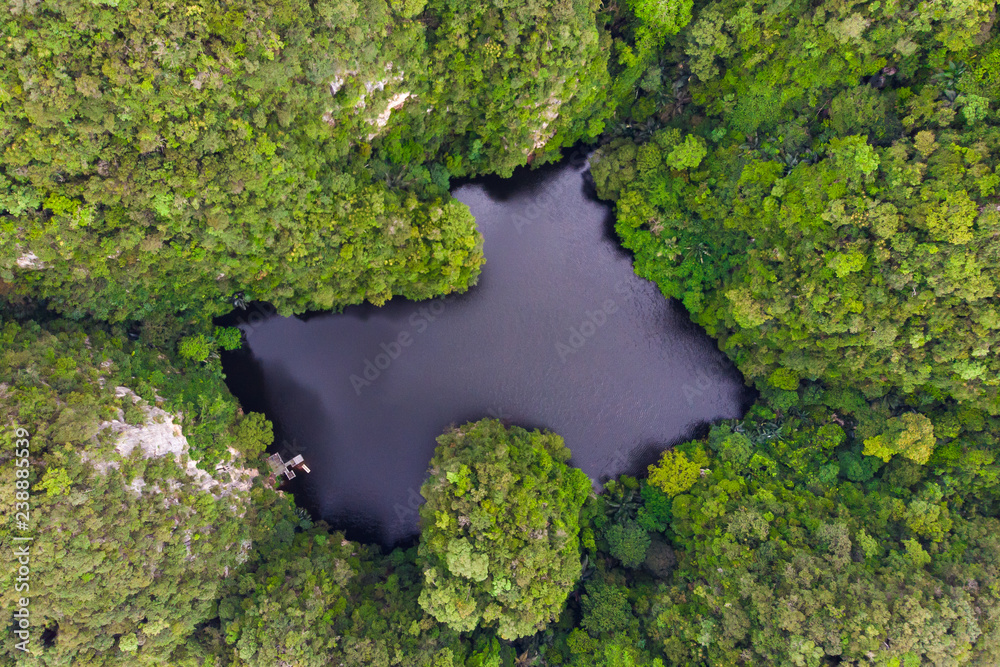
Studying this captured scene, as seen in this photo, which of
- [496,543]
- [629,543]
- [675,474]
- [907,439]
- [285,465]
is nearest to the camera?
→ [496,543]

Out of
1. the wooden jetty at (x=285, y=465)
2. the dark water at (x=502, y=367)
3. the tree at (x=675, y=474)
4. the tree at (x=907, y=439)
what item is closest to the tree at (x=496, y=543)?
the dark water at (x=502, y=367)

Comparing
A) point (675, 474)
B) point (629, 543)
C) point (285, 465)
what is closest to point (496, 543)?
point (629, 543)

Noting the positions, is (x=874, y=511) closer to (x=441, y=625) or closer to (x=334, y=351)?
(x=441, y=625)

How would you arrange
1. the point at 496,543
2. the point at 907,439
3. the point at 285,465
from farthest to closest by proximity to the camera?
the point at 285,465 → the point at 907,439 → the point at 496,543

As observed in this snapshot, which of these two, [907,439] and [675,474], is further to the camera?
[675,474]

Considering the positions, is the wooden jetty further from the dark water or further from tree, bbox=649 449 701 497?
tree, bbox=649 449 701 497

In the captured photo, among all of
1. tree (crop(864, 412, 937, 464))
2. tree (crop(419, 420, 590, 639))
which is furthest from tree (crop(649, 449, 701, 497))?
tree (crop(864, 412, 937, 464))

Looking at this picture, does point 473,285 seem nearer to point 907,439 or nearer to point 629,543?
point 629,543
